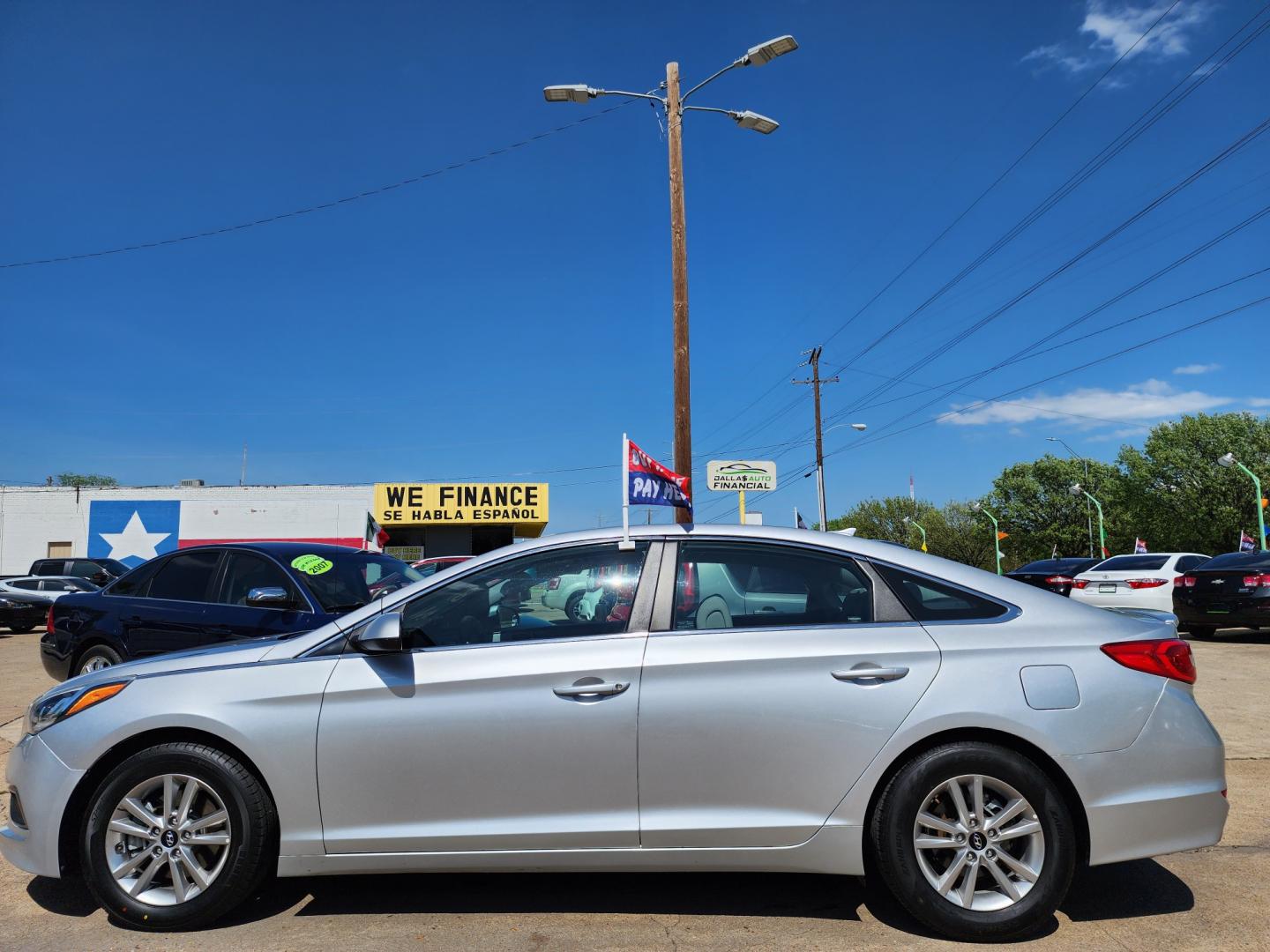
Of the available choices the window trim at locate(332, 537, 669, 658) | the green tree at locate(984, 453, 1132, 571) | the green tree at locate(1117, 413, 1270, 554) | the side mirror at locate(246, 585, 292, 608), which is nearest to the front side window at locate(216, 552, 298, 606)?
the side mirror at locate(246, 585, 292, 608)

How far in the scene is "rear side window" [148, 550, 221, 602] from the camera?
6852mm

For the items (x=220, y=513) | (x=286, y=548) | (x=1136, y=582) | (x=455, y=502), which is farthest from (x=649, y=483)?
(x=220, y=513)

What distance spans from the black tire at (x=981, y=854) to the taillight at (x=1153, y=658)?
0.55m

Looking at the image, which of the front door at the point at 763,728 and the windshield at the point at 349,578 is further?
the windshield at the point at 349,578

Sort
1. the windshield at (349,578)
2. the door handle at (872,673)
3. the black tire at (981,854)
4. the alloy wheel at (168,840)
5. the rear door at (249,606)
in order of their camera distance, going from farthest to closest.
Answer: the windshield at (349,578) < the rear door at (249,606) < the alloy wheel at (168,840) < the door handle at (872,673) < the black tire at (981,854)

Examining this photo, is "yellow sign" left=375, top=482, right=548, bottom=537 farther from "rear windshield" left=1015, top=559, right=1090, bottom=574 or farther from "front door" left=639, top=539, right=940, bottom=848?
"front door" left=639, top=539, right=940, bottom=848

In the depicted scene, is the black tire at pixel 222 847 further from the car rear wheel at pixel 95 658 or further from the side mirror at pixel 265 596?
the car rear wheel at pixel 95 658

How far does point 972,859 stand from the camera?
3275 millimetres

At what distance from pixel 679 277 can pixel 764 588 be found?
30.2 ft

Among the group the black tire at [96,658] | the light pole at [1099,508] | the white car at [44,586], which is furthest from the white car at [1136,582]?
the light pole at [1099,508]

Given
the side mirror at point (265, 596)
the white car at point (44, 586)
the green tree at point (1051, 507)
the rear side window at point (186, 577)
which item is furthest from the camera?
the green tree at point (1051, 507)

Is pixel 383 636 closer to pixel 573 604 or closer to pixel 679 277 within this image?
pixel 573 604

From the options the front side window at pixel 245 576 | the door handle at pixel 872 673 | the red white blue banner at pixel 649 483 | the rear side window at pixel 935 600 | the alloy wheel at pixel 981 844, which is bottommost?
the alloy wheel at pixel 981 844

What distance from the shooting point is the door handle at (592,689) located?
337 cm
